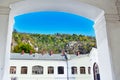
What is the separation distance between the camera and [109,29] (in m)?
2.50

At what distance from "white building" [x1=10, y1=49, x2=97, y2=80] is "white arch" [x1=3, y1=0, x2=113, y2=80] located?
8.28 metres

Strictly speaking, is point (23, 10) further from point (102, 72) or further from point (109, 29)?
point (102, 72)

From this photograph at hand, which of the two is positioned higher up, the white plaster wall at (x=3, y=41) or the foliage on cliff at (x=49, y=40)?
the foliage on cliff at (x=49, y=40)

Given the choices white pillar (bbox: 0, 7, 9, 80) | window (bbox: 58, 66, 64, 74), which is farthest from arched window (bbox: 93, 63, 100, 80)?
white pillar (bbox: 0, 7, 9, 80)

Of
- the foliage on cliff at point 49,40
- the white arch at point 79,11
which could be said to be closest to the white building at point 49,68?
the foliage on cliff at point 49,40

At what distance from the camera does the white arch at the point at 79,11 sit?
2.51m

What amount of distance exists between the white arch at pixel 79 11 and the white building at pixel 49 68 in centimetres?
828

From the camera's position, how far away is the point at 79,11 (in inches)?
117

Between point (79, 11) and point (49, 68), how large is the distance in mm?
9643

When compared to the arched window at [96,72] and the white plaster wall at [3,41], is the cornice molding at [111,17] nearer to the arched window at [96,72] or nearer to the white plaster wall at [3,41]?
the white plaster wall at [3,41]

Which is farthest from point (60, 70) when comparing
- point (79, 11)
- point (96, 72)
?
point (79, 11)

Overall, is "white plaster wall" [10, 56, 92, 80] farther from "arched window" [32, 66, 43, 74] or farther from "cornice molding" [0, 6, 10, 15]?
"cornice molding" [0, 6, 10, 15]

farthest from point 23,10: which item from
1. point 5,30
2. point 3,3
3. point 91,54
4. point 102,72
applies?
point 91,54

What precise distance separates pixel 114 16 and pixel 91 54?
7.11m
